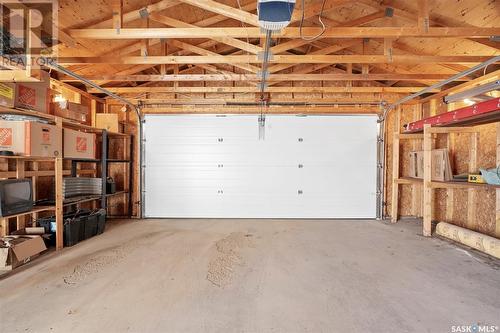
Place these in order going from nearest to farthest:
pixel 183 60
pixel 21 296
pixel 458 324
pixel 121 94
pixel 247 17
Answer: pixel 458 324 → pixel 21 296 → pixel 247 17 → pixel 183 60 → pixel 121 94

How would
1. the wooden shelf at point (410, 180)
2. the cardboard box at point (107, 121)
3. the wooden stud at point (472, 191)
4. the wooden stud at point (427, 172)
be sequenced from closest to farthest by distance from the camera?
1. the wooden stud at point (427, 172)
2. the wooden stud at point (472, 191)
3. the wooden shelf at point (410, 180)
4. the cardboard box at point (107, 121)

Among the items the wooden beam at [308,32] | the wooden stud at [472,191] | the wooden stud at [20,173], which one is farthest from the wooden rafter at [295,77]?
the wooden stud at [20,173]

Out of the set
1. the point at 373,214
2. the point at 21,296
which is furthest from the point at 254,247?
the point at 373,214

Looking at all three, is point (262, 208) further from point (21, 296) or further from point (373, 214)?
point (21, 296)

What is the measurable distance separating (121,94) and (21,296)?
3.77m

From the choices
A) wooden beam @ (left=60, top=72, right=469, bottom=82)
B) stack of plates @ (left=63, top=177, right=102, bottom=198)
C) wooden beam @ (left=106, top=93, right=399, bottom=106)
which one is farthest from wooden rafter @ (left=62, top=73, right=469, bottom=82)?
stack of plates @ (left=63, top=177, right=102, bottom=198)

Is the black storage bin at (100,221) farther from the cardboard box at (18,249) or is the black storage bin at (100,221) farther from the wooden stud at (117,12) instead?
the wooden stud at (117,12)

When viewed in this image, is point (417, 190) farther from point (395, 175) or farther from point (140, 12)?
point (140, 12)

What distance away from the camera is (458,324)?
1.72m

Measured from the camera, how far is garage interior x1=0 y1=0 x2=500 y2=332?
200 cm

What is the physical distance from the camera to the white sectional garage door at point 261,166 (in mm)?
5027

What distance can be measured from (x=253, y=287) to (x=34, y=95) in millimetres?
3603

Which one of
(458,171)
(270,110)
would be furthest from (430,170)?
(270,110)

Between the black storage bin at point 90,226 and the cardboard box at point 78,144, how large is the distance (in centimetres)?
101
